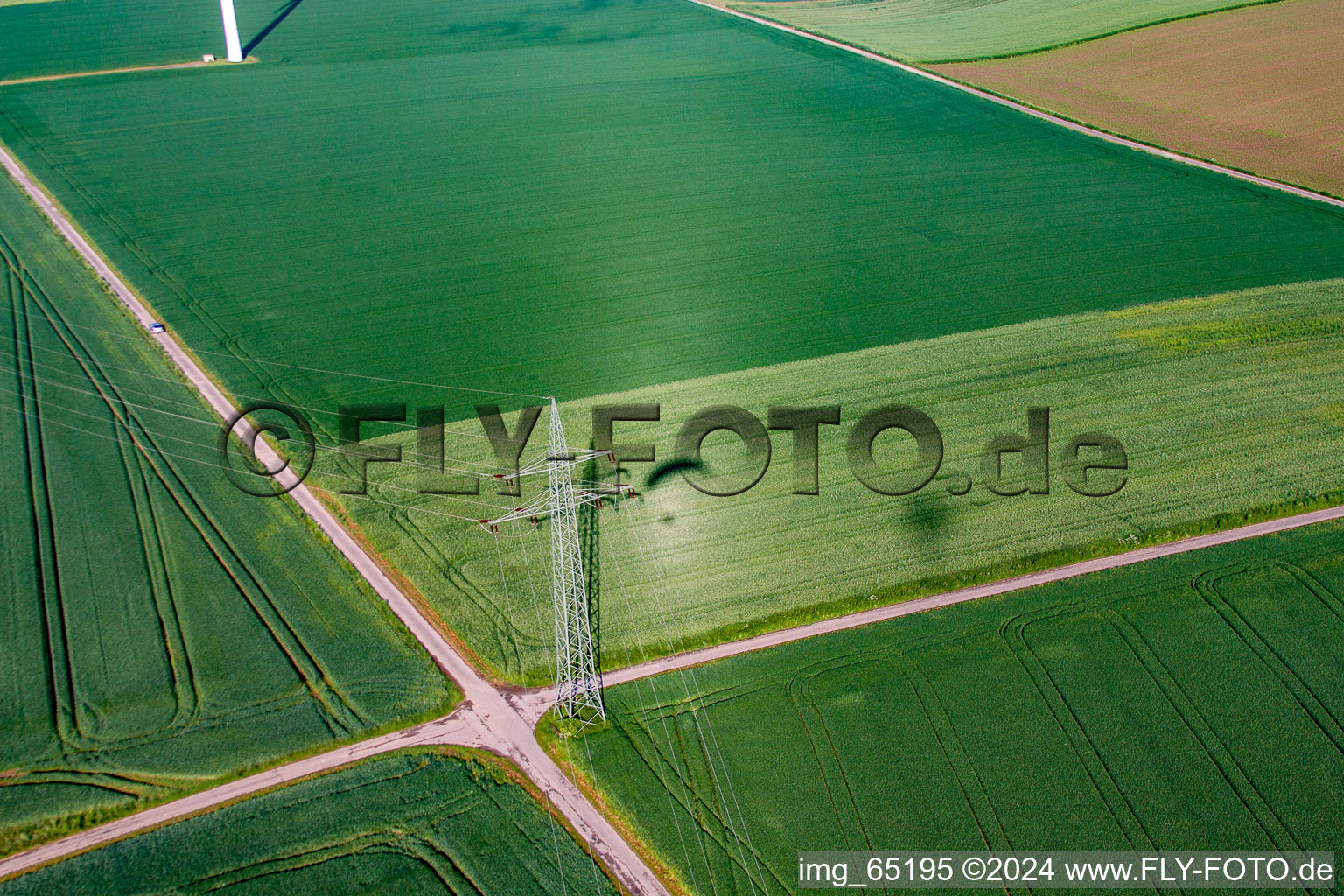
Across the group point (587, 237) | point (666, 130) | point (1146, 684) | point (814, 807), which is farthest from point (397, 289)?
point (1146, 684)

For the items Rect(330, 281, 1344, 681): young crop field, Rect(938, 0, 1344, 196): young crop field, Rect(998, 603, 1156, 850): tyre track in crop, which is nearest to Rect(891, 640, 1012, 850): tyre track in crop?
→ Rect(998, 603, 1156, 850): tyre track in crop

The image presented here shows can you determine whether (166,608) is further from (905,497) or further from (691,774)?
(905,497)

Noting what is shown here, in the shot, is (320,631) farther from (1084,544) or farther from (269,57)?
(269,57)

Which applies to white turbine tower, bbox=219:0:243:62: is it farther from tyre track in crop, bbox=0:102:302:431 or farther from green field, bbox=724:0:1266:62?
green field, bbox=724:0:1266:62

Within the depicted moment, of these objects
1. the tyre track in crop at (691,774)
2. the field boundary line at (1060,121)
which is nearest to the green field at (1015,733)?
the tyre track in crop at (691,774)

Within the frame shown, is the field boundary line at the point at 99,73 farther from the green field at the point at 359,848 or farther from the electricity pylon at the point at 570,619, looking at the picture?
the green field at the point at 359,848
